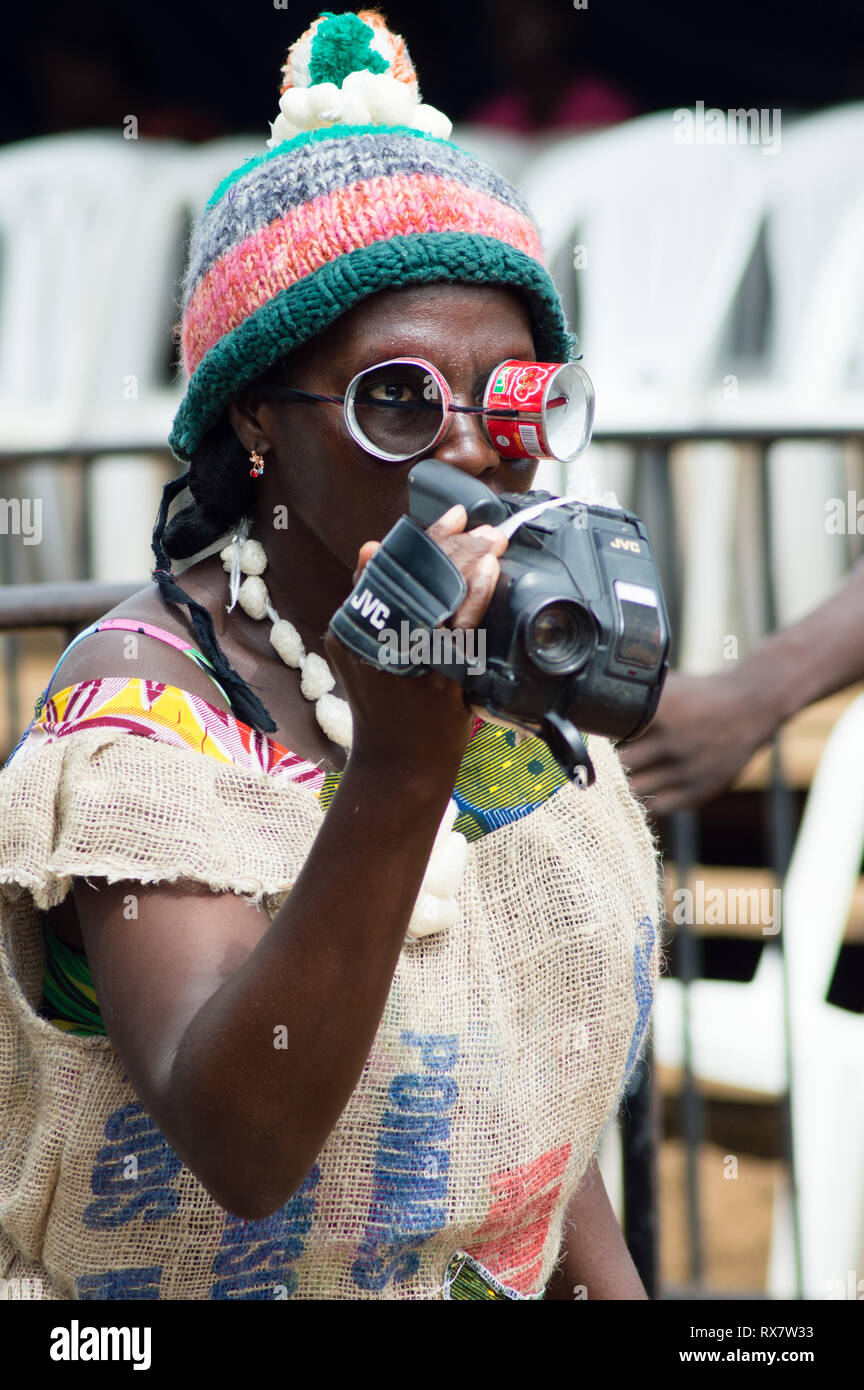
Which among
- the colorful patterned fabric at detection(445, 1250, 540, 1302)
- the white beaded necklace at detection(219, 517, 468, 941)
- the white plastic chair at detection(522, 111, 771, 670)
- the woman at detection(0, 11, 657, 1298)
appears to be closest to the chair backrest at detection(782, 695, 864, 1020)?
the white plastic chair at detection(522, 111, 771, 670)

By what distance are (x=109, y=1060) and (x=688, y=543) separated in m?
3.95

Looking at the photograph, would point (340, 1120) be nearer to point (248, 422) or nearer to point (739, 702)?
point (248, 422)

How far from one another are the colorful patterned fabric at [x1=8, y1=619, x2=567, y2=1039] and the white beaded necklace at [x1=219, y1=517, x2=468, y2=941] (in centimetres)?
6

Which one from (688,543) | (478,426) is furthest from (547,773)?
(688,543)

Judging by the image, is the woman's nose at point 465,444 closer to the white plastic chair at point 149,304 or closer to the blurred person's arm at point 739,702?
the blurred person's arm at point 739,702

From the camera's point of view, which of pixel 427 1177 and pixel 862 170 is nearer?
pixel 427 1177

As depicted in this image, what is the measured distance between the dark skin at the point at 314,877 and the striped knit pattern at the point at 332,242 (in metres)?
0.04

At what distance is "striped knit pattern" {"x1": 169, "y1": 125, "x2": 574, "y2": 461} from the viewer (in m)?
1.66

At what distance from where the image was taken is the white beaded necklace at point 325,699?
66.3 inches

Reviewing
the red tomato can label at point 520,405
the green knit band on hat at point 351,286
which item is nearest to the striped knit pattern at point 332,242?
the green knit band on hat at point 351,286

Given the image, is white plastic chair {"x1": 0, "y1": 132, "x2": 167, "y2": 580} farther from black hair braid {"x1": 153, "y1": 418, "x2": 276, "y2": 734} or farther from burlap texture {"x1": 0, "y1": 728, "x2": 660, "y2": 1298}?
burlap texture {"x1": 0, "y1": 728, "x2": 660, "y2": 1298}

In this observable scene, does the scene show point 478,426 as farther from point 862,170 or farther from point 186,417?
point 862,170

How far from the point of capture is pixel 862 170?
5.72m

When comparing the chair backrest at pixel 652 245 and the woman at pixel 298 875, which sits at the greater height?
the chair backrest at pixel 652 245
